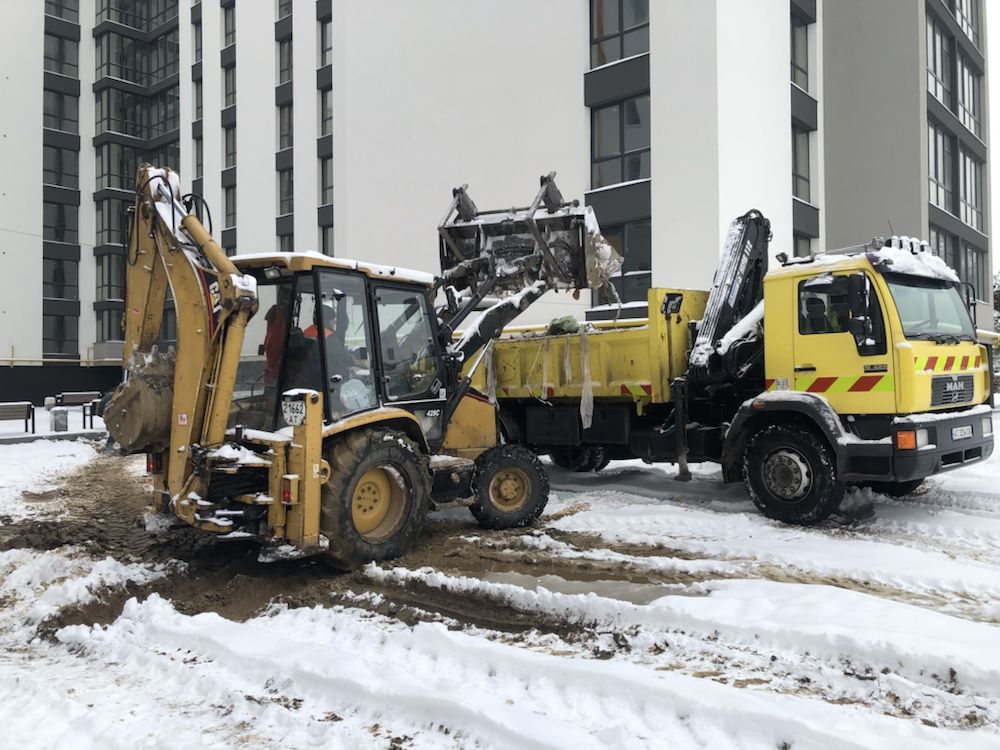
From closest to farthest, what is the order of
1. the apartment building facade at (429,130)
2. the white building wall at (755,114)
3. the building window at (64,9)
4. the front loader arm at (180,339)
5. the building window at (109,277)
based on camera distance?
the front loader arm at (180,339)
the white building wall at (755,114)
the apartment building facade at (429,130)
the building window at (109,277)
the building window at (64,9)

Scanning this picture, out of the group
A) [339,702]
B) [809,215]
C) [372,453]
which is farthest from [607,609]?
[809,215]

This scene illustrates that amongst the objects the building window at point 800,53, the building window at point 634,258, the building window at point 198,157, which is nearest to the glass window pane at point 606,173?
the building window at point 634,258

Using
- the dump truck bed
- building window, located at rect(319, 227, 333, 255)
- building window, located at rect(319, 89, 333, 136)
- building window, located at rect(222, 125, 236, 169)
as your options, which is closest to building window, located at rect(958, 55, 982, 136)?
building window, located at rect(319, 89, 333, 136)

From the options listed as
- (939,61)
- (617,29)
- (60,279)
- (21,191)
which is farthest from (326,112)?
(939,61)

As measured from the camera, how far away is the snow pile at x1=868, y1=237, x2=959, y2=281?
24.6 ft

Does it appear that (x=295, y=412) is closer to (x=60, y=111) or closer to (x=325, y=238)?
(x=325, y=238)

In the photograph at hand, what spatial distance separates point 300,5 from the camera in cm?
2875

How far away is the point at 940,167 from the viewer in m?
23.4

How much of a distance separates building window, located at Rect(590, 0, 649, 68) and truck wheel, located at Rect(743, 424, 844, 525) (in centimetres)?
1268

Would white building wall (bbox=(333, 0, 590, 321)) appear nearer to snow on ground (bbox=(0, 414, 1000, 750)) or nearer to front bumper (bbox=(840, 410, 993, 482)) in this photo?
front bumper (bbox=(840, 410, 993, 482))

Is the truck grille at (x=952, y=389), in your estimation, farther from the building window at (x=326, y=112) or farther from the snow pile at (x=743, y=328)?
the building window at (x=326, y=112)

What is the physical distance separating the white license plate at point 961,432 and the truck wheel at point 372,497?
4.91 metres

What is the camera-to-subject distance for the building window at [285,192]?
29.8 meters

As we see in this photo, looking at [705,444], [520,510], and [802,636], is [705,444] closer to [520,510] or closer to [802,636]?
[520,510]
